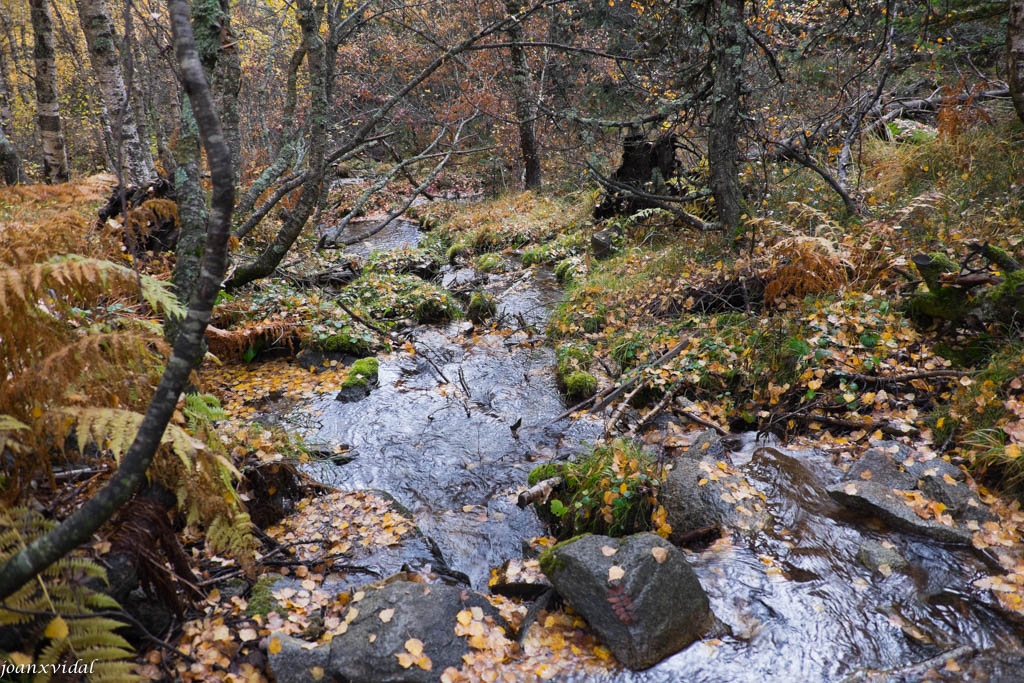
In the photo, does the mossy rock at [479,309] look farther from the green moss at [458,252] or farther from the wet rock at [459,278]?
the green moss at [458,252]

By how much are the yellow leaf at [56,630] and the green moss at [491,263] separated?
9964mm

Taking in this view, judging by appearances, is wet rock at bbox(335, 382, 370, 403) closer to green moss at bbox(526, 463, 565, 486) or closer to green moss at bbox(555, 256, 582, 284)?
green moss at bbox(526, 463, 565, 486)

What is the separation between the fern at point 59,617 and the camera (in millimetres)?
2240

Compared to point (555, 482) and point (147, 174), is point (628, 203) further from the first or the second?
point (147, 174)

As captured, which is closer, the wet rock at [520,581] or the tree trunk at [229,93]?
the wet rock at [520,581]

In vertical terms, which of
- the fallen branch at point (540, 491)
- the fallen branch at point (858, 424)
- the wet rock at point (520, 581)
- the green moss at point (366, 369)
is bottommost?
the wet rock at point (520, 581)

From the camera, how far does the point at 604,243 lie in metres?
10.3

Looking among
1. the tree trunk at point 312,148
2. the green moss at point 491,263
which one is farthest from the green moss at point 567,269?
the tree trunk at point 312,148

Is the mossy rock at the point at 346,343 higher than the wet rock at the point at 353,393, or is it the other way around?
the mossy rock at the point at 346,343

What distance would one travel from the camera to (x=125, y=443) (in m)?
2.71

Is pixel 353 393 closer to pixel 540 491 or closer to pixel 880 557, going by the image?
pixel 540 491

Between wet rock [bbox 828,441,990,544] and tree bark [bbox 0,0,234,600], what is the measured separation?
3.96 m

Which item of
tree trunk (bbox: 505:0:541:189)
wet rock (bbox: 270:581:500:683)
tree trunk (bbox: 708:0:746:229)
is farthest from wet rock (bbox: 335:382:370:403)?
tree trunk (bbox: 505:0:541:189)

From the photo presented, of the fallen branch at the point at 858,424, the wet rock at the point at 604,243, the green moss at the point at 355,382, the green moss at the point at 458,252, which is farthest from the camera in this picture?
the green moss at the point at 458,252
